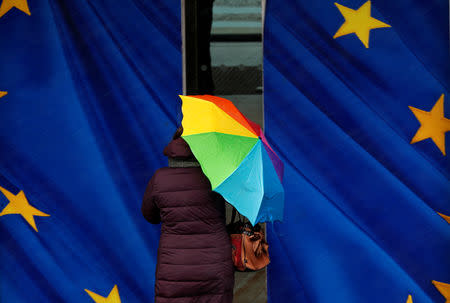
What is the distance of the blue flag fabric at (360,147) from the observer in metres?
3.67

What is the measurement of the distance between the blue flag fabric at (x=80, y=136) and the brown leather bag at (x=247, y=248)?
0.95 m

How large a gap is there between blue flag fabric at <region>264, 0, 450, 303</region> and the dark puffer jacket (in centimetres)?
97

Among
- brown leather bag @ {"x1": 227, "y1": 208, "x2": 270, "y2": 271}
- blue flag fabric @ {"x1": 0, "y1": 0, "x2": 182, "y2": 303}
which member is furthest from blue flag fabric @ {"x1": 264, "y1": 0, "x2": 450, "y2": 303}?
blue flag fabric @ {"x1": 0, "y1": 0, "x2": 182, "y2": 303}

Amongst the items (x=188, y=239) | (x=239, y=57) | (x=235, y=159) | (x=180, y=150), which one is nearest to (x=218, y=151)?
(x=235, y=159)

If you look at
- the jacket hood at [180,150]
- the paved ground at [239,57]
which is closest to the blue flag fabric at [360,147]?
the paved ground at [239,57]

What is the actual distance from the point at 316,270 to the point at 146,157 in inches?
61.5

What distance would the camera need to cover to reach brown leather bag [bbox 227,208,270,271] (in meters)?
2.96

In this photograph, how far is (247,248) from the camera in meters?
2.97

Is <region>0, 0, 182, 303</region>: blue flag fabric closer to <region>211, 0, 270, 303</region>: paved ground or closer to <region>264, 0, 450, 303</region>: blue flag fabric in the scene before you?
<region>211, 0, 270, 303</region>: paved ground

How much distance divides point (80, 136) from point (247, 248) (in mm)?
1586

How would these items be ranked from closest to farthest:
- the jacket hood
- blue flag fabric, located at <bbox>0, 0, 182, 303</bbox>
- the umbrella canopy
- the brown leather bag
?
the umbrella canopy
the jacket hood
the brown leather bag
blue flag fabric, located at <bbox>0, 0, 182, 303</bbox>

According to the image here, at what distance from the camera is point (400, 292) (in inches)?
146

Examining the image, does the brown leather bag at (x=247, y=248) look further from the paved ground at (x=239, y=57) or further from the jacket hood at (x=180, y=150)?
the paved ground at (x=239, y=57)

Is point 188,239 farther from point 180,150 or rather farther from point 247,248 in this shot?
point 180,150
